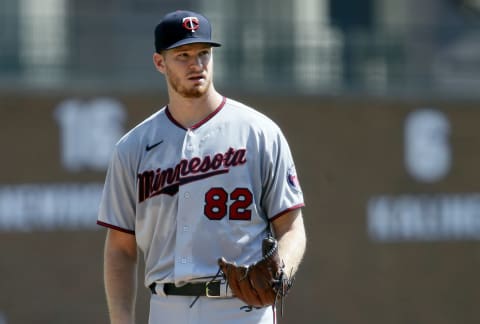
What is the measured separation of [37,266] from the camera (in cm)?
1042

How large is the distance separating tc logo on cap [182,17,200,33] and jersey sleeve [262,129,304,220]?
0.50 meters

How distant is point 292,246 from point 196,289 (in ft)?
1.29

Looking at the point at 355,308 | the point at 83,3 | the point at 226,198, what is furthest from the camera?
the point at 83,3

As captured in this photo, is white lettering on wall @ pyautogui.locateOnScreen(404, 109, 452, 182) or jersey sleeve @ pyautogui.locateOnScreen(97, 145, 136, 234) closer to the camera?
jersey sleeve @ pyautogui.locateOnScreen(97, 145, 136, 234)

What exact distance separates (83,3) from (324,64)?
13.0ft

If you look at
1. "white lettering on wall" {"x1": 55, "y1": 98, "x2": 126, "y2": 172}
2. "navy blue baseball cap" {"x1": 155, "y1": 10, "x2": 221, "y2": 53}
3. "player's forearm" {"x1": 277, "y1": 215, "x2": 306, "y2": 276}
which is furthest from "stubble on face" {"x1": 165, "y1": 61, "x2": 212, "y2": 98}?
"white lettering on wall" {"x1": 55, "y1": 98, "x2": 126, "y2": 172}

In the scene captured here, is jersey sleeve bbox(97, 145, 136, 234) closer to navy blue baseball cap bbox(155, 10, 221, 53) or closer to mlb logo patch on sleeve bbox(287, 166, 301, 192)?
navy blue baseball cap bbox(155, 10, 221, 53)

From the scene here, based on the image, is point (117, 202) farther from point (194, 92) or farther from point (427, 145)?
point (427, 145)

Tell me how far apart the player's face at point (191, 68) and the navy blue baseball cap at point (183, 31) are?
25 millimetres

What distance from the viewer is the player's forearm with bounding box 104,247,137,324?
13.3ft

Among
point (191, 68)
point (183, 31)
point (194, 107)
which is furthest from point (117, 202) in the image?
point (183, 31)

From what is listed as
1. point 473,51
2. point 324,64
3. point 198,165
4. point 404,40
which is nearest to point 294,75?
point 324,64

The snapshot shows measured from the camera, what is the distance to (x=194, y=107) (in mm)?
4004

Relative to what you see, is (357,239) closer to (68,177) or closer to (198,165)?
(68,177)
